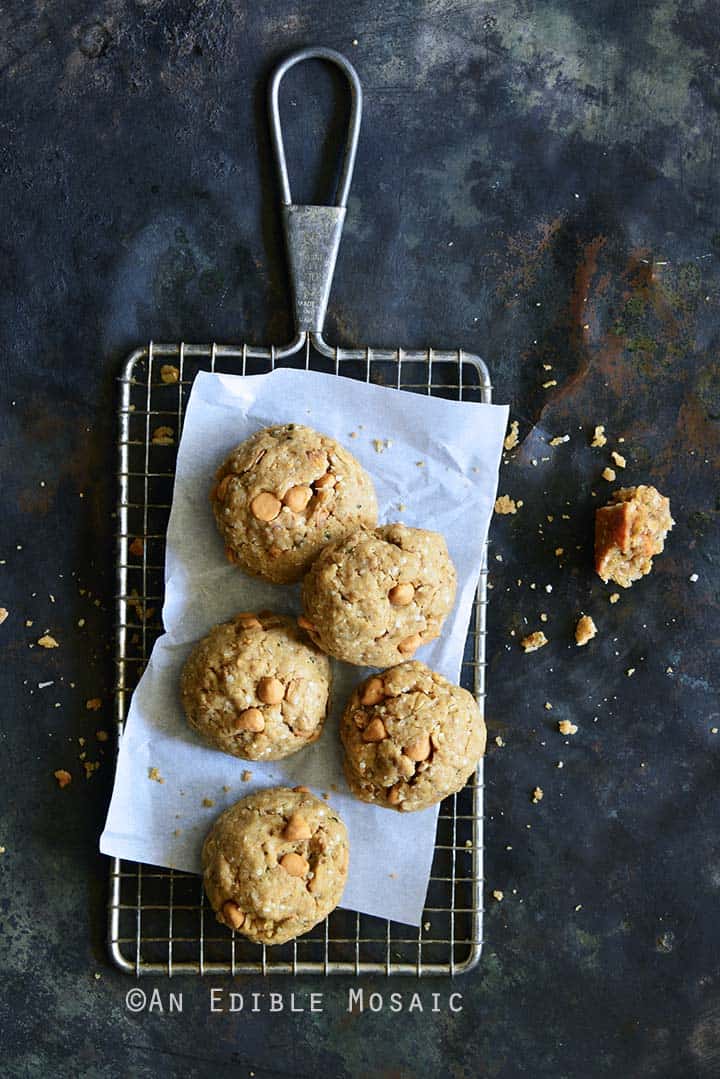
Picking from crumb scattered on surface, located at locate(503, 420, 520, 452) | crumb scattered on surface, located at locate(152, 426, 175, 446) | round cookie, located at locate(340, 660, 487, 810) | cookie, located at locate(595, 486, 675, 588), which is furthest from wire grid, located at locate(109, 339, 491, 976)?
cookie, located at locate(595, 486, 675, 588)

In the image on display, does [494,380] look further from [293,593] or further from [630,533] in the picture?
[293,593]

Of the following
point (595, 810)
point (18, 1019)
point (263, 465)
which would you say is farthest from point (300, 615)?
point (18, 1019)

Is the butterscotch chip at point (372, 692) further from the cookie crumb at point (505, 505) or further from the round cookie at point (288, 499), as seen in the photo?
the cookie crumb at point (505, 505)

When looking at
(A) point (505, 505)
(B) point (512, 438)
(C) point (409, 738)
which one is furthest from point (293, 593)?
(B) point (512, 438)

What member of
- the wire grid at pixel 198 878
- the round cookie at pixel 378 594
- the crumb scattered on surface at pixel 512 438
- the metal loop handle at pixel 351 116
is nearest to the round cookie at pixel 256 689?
the round cookie at pixel 378 594

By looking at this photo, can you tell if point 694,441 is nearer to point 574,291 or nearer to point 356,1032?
point 574,291

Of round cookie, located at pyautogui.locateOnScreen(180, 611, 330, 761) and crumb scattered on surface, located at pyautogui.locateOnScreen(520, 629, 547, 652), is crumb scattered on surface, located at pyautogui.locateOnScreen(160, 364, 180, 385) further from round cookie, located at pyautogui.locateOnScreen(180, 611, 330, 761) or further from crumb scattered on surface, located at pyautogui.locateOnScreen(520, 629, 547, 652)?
crumb scattered on surface, located at pyautogui.locateOnScreen(520, 629, 547, 652)
